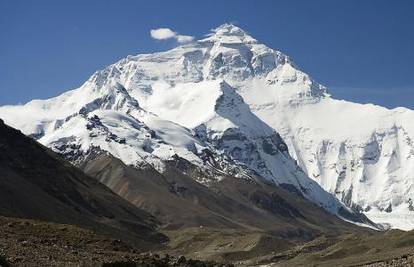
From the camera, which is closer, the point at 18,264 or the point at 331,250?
the point at 18,264

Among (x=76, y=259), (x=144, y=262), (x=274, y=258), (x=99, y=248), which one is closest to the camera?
(x=76, y=259)

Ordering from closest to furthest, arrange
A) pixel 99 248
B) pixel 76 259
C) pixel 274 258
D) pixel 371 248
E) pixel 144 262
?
pixel 76 259 → pixel 144 262 → pixel 99 248 → pixel 371 248 → pixel 274 258

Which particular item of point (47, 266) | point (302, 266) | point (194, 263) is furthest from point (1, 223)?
point (302, 266)

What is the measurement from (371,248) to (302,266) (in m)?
25.4

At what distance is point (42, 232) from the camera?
8494 cm

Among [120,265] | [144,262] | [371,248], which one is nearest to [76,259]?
[120,265]

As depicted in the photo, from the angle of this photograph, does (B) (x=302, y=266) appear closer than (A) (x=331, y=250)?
Yes

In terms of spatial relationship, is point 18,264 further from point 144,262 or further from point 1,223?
point 1,223

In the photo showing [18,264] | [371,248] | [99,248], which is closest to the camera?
[18,264]

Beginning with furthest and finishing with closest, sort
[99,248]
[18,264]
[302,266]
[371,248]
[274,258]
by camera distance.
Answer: [274,258]
[371,248]
[302,266]
[99,248]
[18,264]

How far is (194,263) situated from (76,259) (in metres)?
23.4

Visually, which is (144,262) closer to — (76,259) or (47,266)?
(76,259)

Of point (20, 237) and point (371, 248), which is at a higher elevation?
point (371, 248)

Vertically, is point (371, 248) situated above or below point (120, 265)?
above
